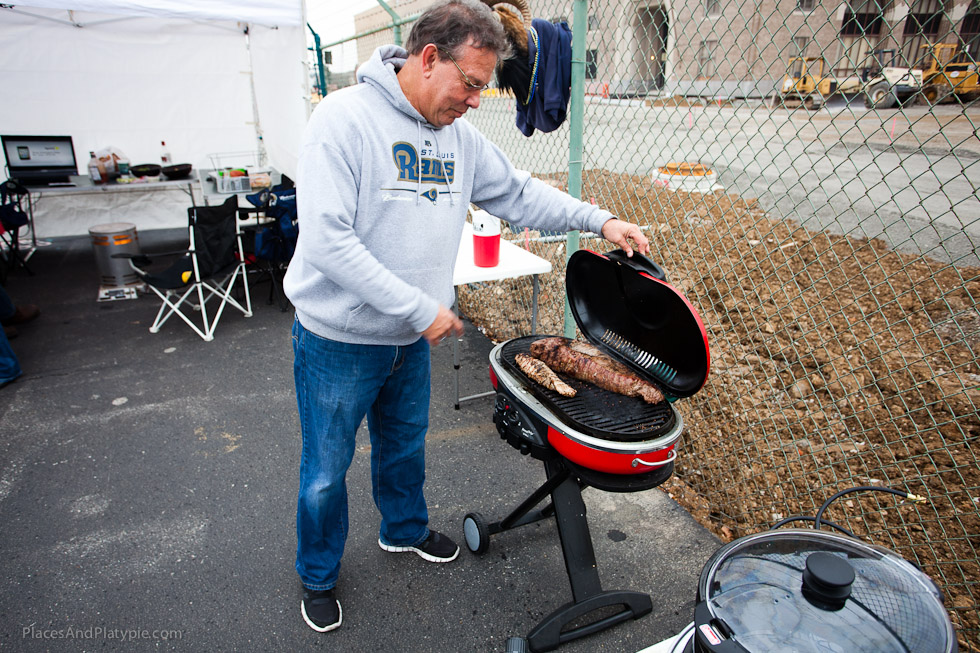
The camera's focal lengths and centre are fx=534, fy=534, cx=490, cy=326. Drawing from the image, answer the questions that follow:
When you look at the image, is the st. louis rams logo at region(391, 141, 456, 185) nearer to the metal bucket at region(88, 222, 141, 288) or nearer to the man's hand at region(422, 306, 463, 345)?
the man's hand at region(422, 306, 463, 345)

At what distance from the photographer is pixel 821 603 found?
116cm

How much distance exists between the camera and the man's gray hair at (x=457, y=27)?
163 cm

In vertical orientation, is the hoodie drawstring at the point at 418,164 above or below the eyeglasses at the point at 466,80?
below

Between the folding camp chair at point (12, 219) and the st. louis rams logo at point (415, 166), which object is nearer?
the st. louis rams logo at point (415, 166)

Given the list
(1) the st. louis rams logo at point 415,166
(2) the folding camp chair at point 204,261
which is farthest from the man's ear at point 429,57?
(2) the folding camp chair at point 204,261

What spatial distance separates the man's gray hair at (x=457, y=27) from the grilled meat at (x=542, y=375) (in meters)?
1.15

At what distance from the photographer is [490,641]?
86.7 inches

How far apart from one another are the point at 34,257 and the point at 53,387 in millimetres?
4531

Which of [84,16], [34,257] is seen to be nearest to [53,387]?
[34,257]

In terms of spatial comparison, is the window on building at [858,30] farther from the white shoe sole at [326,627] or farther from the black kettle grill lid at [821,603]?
the white shoe sole at [326,627]

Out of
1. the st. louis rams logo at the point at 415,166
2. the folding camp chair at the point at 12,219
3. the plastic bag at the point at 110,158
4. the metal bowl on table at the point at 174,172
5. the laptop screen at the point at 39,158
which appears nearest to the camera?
the st. louis rams logo at the point at 415,166

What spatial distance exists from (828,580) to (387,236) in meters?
1.50

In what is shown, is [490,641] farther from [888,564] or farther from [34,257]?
[34,257]

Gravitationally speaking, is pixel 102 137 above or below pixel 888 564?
above
